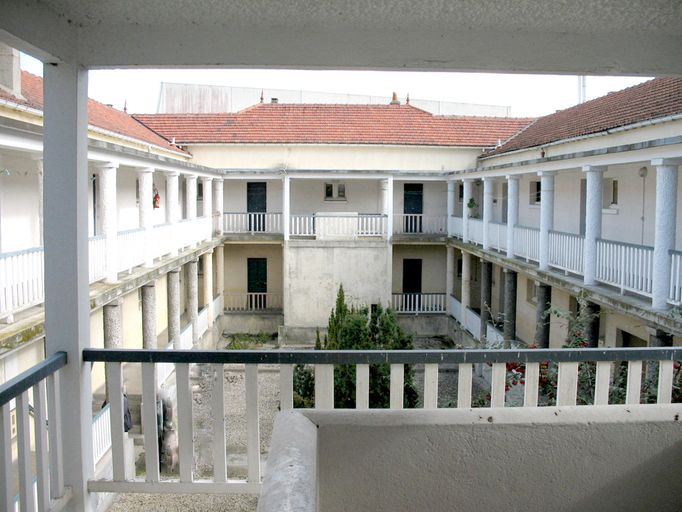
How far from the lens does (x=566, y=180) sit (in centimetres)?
1838

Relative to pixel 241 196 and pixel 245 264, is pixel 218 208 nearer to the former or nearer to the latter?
pixel 241 196

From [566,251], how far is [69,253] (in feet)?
41.1

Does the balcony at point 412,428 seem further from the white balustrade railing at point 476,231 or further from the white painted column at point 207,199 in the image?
the white painted column at point 207,199

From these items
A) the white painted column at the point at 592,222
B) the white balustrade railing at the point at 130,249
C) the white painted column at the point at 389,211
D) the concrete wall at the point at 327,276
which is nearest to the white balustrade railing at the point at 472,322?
the concrete wall at the point at 327,276

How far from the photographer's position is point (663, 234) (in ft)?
34.2

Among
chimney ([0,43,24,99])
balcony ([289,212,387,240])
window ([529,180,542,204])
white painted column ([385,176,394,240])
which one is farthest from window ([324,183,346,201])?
chimney ([0,43,24,99])

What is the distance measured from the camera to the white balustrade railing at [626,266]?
36.3 ft

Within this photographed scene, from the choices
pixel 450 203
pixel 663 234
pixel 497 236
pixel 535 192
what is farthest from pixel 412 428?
pixel 450 203

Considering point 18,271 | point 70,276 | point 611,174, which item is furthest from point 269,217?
point 70,276

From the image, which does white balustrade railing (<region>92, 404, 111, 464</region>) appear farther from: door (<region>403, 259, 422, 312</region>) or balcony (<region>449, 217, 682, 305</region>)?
door (<region>403, 259, 422, 312</region>)

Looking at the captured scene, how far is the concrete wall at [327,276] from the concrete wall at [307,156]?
17.5 ft

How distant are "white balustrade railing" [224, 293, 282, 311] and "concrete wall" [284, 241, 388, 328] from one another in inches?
163

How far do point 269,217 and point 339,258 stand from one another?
4.36 meters

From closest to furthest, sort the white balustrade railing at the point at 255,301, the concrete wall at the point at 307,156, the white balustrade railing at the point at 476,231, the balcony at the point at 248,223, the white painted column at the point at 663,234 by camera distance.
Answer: the white painted column at the point at 663,234 < the white balustrade railing at the point at 476,231 < the balcony at the point at 248,223 < the concrete wall at the point at 307,156 < the white balustrade railing at the point at 255,301
